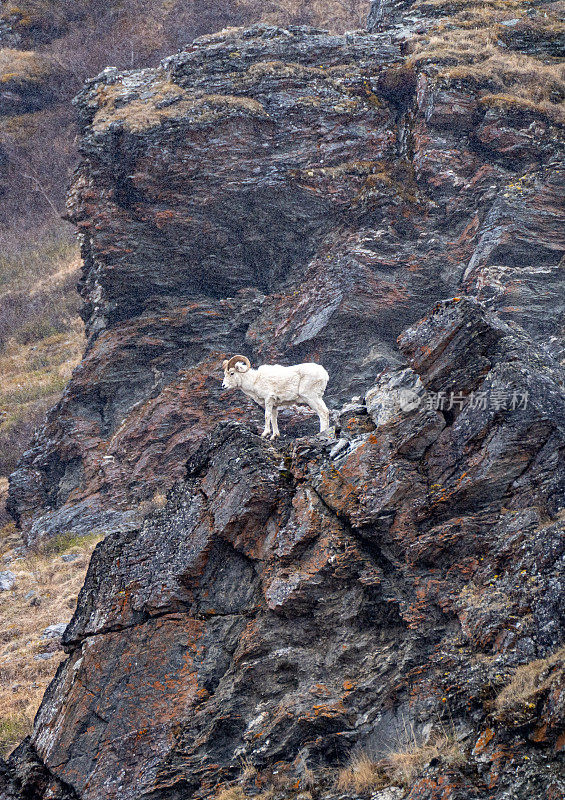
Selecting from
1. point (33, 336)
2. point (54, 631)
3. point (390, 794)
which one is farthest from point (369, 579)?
point (33, 336)

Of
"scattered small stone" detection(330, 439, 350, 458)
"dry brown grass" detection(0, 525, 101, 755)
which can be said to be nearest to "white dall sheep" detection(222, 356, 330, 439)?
"scattered small stone" detection(330, 439, 350, 458)

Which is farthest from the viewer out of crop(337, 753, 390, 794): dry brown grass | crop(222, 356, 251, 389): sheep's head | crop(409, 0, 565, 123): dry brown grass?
crop(409, 0, 565, 123): dry brown grass

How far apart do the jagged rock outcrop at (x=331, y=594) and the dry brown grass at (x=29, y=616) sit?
303cm

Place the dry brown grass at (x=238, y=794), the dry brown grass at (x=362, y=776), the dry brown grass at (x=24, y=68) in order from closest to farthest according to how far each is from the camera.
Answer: the dry brown grass at (x=362, y=776), the dry brown grass at (x=238, y=794), the dry brown grass at (x=24, y=68)

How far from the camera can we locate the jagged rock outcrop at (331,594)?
967 centimetres

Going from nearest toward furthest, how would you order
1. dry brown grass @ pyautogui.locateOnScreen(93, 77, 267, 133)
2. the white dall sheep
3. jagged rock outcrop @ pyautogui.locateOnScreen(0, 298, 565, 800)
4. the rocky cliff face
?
the rocky cliff face
jagged rock outcrop @ pyautogui.locateOnScreen(0, 298, 565, 800)
the white dall sheep
dry brown grass @ pyautogui.locateOnScreen(93, 77, 267, 133)

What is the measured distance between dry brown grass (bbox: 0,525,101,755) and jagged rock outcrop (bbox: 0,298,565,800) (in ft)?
9.93

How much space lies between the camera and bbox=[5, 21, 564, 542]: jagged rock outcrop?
75.4ft

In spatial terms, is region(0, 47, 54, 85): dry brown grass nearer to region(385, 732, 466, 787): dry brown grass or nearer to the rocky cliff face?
the rocky cliff face

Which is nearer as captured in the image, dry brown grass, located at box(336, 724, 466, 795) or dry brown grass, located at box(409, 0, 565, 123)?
dry brown grass, located at box(336, 724, 466, 795)

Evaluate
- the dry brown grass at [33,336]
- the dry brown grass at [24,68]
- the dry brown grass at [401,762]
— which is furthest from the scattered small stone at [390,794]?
the dry brown grass at [24,68]

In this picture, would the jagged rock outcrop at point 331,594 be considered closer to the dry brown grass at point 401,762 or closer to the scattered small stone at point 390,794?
the dry brown grass at point 401,762

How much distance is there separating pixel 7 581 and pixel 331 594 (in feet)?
43.1

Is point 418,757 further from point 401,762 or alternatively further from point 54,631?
point 54,631
